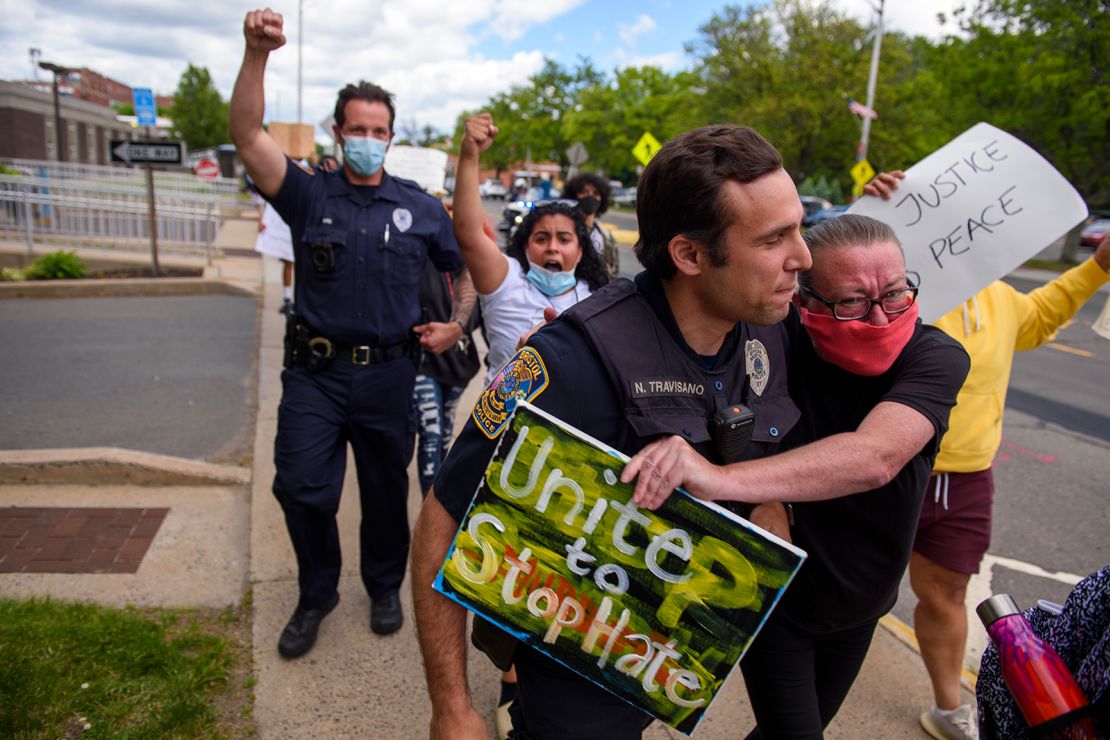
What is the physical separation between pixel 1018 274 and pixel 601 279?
23.4m

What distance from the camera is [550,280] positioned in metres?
3.27

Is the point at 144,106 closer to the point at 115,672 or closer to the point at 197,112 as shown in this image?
the point at 115,672

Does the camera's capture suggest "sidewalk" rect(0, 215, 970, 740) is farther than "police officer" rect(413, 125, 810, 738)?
Yes

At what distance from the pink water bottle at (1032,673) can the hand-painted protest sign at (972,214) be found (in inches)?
50.8

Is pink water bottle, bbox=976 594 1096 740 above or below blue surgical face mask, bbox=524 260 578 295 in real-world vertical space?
below

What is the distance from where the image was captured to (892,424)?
1742 mm

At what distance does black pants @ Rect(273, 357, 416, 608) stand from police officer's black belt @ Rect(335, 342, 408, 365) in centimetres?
2

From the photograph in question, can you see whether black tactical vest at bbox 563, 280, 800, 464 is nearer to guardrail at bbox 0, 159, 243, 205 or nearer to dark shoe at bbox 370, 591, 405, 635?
dark shoe at bbox 370, 591, 405, 635

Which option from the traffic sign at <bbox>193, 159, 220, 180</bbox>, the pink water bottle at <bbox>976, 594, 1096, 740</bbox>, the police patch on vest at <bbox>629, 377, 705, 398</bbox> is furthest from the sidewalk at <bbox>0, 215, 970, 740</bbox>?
the traffic sign at <bbox>193, 159, 220, 180</bbox>

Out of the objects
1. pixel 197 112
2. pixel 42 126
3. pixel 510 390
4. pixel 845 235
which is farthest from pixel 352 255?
pixel 197 112

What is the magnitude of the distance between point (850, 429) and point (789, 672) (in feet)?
2.05

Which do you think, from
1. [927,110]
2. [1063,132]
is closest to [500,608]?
[1063,132]

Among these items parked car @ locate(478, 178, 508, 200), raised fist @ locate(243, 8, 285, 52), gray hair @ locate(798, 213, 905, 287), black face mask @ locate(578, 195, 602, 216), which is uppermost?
raised fist @ locate(243, 8, 285, 52)

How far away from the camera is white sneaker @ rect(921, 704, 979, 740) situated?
113 inches
